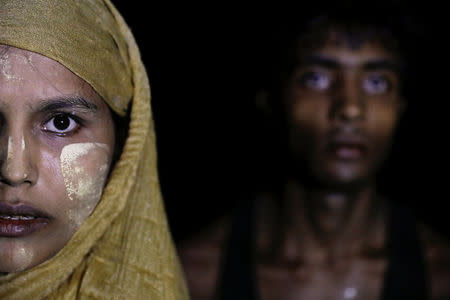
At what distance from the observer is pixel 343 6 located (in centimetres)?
256

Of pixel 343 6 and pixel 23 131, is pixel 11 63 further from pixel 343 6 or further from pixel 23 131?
pixel 343 6

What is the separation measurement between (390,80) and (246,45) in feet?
2.89

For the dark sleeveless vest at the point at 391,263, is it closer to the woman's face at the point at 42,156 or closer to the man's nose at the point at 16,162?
the woman's face at the point at 42,156

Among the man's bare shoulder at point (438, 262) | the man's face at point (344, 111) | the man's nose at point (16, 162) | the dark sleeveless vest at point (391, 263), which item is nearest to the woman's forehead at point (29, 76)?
the man's nose at point (16, 162)

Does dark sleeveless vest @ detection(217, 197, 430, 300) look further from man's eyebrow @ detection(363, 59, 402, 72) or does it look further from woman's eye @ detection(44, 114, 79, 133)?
woman's eye @ detection(44, 114, 79, 133)

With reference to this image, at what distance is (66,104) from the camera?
1445 mm

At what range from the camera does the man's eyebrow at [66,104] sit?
1.41 m

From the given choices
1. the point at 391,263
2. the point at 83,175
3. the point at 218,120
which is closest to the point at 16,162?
the point at 83,175

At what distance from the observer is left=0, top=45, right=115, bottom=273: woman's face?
1.37 m

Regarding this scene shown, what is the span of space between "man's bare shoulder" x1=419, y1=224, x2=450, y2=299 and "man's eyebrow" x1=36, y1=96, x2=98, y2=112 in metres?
1.78

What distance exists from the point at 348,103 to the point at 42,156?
1396 millimetres

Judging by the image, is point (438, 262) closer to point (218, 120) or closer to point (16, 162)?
point (218, 120)

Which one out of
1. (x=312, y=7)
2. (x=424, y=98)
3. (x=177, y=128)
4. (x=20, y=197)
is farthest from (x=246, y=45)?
(x=20, y=197)

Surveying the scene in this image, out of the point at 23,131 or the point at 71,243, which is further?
the point at 71,243
